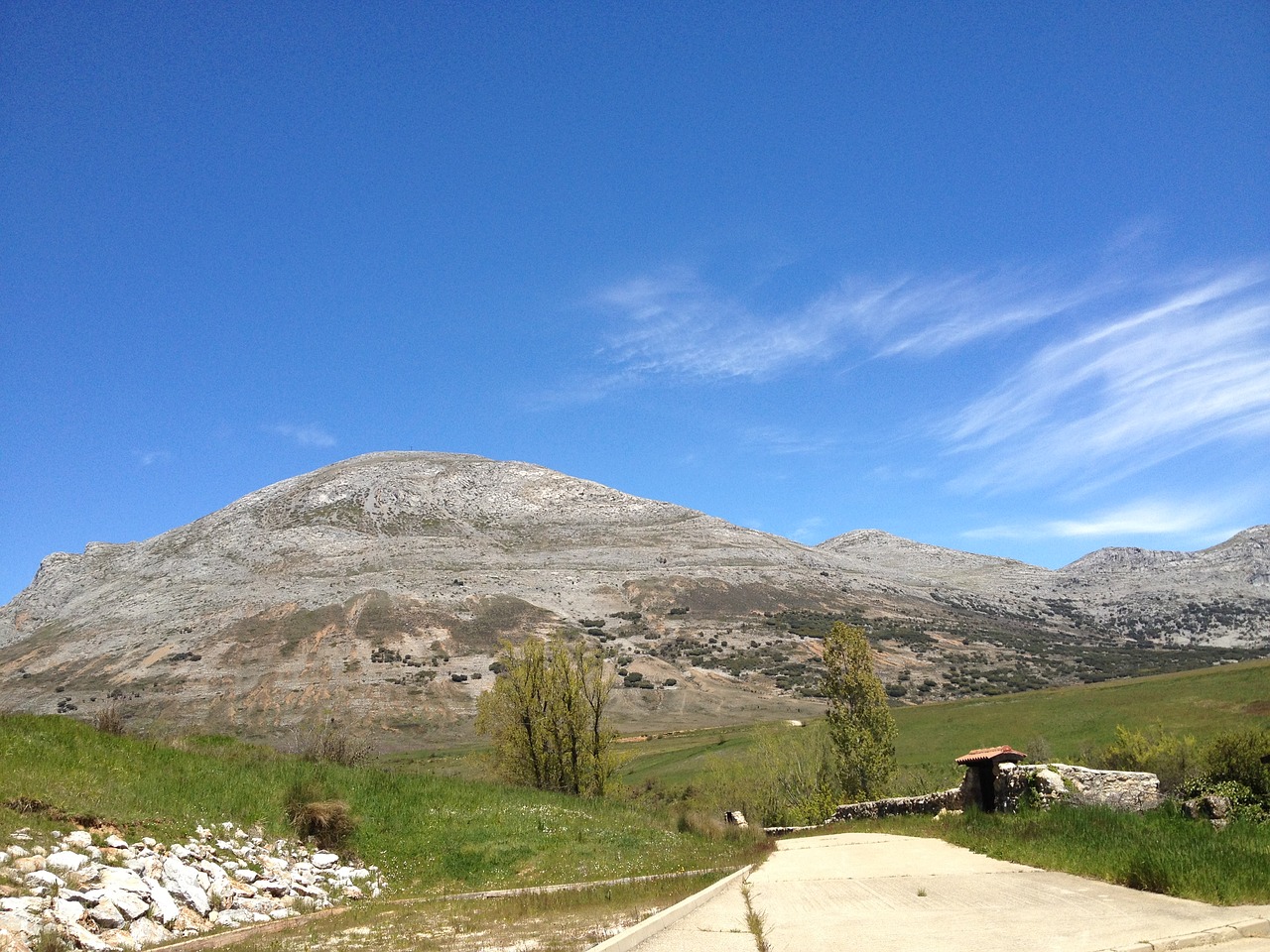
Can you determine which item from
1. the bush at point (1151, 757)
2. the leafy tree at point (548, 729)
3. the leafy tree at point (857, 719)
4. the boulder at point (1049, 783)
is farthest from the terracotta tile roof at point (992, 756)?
the leafy tree at point (857, 719)

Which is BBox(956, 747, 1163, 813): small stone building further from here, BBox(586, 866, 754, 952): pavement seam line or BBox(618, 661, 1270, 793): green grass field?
BBox(618, 661, 1270, 793): green grass field

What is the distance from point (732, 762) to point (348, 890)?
3580 cm

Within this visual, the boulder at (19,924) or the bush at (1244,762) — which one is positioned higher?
the boulder at (19,924)

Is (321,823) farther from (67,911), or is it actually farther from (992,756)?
(992,756)

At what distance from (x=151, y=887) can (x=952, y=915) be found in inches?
395

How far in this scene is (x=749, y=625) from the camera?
115 m

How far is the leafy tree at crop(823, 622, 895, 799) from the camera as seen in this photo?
3712cm

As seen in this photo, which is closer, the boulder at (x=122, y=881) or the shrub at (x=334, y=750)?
the boulder at (x=122, y=881)

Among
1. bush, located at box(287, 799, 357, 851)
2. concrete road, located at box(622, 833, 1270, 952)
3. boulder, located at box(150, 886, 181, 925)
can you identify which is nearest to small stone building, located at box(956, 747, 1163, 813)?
concrete road, located at box(622, 833, 1270, 952)

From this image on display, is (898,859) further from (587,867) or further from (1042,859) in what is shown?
(587,867)

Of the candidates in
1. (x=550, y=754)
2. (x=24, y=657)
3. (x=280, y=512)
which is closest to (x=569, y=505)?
(x=280, y=512)

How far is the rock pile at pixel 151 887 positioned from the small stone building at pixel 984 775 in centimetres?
1307

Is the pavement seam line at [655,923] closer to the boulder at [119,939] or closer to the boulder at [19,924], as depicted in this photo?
the boulder at [119,939]

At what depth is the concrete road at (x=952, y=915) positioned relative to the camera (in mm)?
7156
